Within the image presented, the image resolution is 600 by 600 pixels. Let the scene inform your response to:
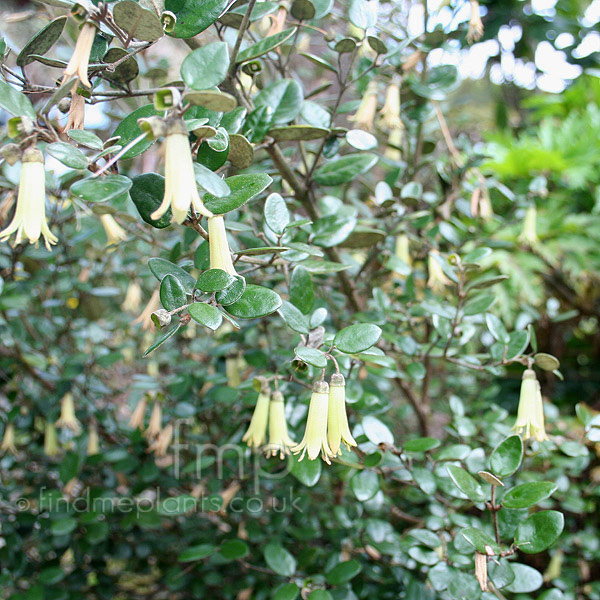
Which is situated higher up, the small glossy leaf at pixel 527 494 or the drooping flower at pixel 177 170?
the drooping flower at pixel 177 170

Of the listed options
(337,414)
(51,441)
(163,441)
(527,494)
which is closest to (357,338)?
(337,414)

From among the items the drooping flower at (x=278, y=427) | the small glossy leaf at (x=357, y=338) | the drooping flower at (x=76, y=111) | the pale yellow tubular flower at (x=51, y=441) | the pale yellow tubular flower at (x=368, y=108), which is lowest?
the pale yellow tubular flower at (x=51, y=441)

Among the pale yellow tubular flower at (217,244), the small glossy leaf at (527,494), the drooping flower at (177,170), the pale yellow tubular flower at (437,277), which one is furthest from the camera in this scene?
the pale yellow tubular flower at (437,277)

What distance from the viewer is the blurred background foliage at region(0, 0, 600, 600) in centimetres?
74

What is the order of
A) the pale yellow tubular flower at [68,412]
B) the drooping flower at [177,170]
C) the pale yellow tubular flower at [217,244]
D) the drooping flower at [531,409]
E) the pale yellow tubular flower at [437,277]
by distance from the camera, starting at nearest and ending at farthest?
1. the drooping flower at [177,170]
2. the pale yellow tubular flower at [217,244]
3. the drooping flower at [531,409]
4. the pale yellow tubular flower at [437,277]
5. the pale yellow tubular flower at [68,412]

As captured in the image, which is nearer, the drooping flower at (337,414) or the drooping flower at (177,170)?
the drooping flower at (177,170)

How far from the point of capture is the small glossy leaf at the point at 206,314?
0.48m

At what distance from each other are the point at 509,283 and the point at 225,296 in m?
1.74

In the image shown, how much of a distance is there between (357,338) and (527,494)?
0.33 m

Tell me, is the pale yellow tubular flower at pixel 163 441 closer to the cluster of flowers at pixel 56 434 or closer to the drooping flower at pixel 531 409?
the cluster of flowers at pixel 56 434

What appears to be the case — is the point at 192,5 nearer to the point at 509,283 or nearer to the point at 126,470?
the point at 126,470

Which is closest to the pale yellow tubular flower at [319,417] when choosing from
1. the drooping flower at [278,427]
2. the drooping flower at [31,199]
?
the drooping flower at [278,427]

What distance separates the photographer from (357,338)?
1.93 feet

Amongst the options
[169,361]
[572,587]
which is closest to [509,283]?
[572,587]
